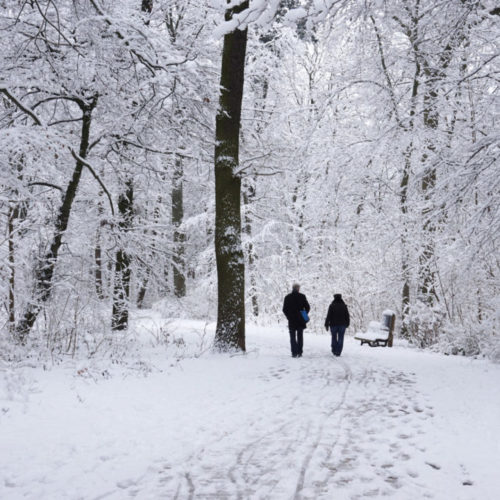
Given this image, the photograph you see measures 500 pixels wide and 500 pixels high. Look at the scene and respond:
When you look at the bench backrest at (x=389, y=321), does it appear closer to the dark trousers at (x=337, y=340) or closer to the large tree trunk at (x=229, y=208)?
the dark trousers at (x=337, y=340)

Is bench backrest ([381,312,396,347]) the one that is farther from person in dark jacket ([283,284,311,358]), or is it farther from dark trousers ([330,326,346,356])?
person in dark jacket ([283,284,311,358])

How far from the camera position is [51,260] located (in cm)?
877

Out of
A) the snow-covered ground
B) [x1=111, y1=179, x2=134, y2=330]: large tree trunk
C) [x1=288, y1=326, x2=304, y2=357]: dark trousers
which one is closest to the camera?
Answer: the snow-covered ground

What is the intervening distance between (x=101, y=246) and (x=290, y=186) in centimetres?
1212

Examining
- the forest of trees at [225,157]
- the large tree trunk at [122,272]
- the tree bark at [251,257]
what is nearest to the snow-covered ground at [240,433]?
the forest of trees at [225,157]

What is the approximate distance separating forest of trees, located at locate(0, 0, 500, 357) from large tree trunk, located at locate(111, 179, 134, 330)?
77mm

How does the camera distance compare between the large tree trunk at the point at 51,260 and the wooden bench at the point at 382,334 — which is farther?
the wooden bench at the point at 382,334

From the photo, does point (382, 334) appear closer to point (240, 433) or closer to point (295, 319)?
point (295, 319)

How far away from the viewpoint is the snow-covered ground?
12.1 feet

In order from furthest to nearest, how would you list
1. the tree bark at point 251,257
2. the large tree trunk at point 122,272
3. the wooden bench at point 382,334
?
the tree bark at point 251,257 → the wooden bench at point 382,334 → the large tree trunk at point 122,272

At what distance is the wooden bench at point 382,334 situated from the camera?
45.2ft

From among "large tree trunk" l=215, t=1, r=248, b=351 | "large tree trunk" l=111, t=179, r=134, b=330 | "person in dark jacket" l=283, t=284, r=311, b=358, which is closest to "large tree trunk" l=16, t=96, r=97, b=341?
"large tree trunk" l=111, t=179, r=134, b=330

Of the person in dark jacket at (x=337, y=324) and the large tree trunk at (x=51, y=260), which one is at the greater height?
the large tree trunk at (x=51, y=260)

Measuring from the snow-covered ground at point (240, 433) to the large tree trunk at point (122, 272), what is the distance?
2.87 m
